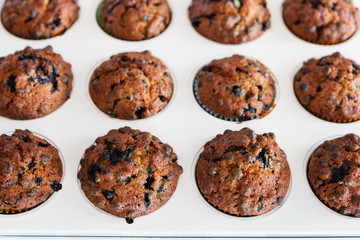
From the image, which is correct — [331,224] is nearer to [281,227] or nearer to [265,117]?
[281,227]

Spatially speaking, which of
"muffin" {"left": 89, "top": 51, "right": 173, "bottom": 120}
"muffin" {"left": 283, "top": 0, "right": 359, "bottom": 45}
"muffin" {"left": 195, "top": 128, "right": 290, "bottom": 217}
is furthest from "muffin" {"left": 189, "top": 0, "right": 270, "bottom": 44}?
"muffin" {"left": 195, "top": 128, "right": 290, "bottom": 217}

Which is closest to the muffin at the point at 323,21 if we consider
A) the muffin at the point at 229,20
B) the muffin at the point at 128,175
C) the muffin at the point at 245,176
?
the muffin at the point at 229,20

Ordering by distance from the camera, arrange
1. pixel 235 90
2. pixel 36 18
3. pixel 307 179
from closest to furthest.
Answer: pixel 307 179, pixel 235 90, pixel 36 18

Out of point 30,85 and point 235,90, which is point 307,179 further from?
point 30,85

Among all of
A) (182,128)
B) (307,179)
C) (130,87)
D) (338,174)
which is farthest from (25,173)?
(338,174)

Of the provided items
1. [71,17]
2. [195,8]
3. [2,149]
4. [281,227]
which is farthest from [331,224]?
[71,17]

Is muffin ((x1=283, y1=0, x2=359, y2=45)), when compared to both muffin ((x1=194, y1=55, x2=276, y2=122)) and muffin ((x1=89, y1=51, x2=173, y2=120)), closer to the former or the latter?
muffin ((x1=194, y1=55, x2=276, y2=122))
